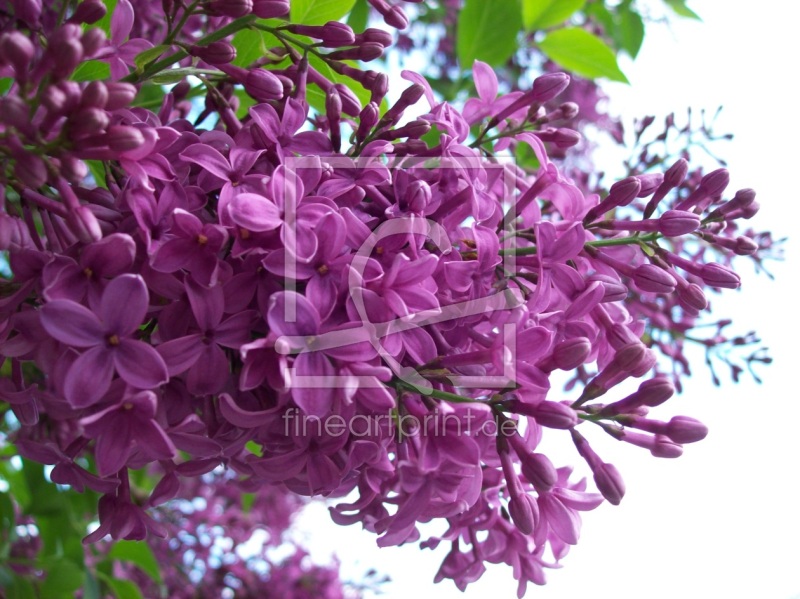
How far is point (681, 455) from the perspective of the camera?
85 centimetres

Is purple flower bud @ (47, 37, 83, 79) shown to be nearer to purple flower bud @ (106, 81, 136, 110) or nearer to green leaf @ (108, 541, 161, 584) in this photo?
purple flower bud @ (106, 81, 136, 110)

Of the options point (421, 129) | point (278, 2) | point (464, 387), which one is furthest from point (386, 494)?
point (278, 2)

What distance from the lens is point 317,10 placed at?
1.19m

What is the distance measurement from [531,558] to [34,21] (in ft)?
3.19

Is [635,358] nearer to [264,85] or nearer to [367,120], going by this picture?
[367,120]

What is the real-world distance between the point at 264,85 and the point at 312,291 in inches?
12.7

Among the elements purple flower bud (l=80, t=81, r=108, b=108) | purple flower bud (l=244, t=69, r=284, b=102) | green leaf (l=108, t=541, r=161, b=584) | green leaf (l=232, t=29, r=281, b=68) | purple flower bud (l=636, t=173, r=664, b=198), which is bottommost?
green leaf (l=108, t=541, r=161, b=584)

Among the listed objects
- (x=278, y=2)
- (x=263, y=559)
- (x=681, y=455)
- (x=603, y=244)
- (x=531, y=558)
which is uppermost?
(x=278, y=2)

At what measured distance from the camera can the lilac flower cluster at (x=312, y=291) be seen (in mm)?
714

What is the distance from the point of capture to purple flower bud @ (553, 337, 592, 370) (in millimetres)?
783

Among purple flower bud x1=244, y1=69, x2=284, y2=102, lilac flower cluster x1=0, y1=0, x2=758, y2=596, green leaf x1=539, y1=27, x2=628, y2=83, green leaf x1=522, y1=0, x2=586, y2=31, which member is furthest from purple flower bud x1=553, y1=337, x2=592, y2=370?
green leaf x1=522, y1=0, x2=586, y2=31

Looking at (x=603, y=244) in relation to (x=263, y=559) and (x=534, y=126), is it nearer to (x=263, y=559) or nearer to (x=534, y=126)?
(x=534, y=126)

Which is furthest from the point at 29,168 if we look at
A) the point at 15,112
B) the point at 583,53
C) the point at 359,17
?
the point at 583,53

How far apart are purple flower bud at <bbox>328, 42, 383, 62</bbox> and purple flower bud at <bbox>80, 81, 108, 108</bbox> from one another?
403mm
